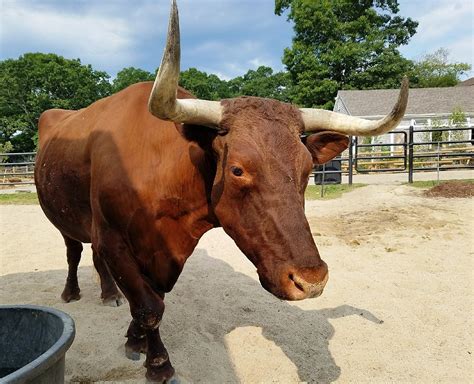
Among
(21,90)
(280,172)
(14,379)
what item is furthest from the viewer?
(21,90)

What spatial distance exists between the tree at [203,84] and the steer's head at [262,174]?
5868 centimetres

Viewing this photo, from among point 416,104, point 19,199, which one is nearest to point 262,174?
point 19,199

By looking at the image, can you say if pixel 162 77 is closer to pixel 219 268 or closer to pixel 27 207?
pixel 219 268

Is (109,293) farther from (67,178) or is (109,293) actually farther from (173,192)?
(173,192)

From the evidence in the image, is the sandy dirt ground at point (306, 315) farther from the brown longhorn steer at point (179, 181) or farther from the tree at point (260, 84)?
the tree at point (260, 84)

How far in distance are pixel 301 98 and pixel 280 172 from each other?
3708 centimetres

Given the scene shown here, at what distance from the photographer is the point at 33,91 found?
48.9 m

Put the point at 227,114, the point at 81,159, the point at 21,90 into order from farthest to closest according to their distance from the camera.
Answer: the point at 21,90 → the point at 81,159 → the point at 227,114

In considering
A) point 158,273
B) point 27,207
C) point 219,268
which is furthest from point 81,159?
point 27,207

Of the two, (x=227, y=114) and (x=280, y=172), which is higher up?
(x=227, y=114)

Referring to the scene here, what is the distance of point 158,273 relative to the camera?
3.03m

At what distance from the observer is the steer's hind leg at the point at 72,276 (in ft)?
15.5

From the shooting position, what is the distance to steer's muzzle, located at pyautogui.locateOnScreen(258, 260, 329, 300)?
2049mm

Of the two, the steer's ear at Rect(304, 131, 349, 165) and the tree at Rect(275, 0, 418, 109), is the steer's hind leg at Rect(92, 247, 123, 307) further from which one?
the tree at Rect(275, 0, 418, 109)
